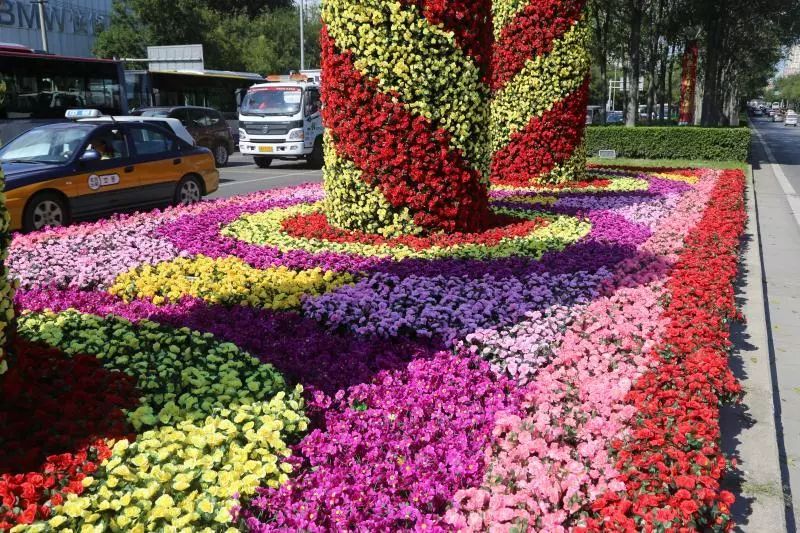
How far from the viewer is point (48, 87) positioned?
19.7 metres

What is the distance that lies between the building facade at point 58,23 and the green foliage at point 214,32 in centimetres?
593

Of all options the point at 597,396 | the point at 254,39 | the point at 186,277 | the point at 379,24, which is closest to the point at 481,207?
the point at 379,24

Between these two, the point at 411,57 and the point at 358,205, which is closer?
the point at 411,57

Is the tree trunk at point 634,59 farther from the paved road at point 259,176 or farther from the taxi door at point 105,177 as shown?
the taxi door at point 105,177

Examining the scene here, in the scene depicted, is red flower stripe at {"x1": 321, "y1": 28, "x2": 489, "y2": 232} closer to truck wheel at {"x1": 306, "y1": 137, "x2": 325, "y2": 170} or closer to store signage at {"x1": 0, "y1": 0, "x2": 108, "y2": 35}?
truck wheel at {"x1": 306, "y1": 137, "x2": 325, "y2": 170}

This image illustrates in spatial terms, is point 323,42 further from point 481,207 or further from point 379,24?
point 481,207

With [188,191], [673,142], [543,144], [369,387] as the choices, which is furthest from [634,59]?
[369,387]

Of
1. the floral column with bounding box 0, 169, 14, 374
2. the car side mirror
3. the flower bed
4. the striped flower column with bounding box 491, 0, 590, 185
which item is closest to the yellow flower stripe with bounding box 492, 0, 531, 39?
the striped flower column with bounding box 491, 0, 590, 185

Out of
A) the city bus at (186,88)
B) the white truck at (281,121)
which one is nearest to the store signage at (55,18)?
the city bus at (186,88)

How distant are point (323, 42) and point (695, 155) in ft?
64.3

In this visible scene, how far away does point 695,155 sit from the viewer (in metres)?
24.0

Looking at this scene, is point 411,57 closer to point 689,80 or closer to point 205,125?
point 205,125

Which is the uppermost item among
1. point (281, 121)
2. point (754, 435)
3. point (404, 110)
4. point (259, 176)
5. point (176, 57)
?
point (176, 57)

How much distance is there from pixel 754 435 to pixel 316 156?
64.3ft
